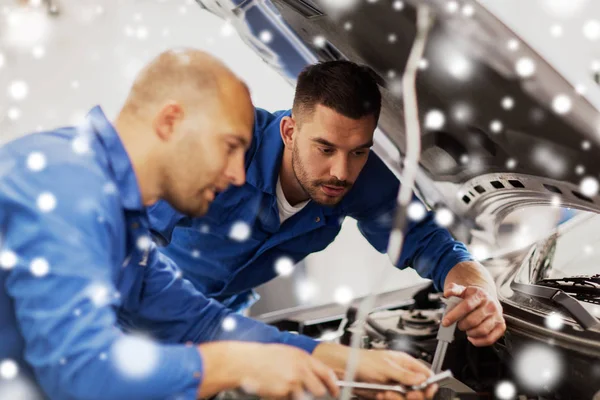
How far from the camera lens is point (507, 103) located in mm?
878

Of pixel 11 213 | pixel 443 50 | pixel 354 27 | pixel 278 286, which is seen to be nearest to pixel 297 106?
pixel 354 27

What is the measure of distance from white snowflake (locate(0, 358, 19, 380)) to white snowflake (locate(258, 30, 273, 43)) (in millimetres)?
838

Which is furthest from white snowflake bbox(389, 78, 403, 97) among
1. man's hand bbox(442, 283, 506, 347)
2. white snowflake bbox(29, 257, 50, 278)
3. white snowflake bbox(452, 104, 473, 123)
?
white snowflake bbox(29, 257, 50, 278)

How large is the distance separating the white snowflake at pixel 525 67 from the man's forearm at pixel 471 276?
0.48 m

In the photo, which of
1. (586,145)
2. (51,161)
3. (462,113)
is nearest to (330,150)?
(462,113)

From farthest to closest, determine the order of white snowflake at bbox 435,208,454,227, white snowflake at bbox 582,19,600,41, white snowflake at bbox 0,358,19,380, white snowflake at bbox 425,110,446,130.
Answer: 1. white snowflake at bbox 582,19,600,41
2. white snowflake at bbox 435,208,454,227
3. white snowflake at bbox 425,110,446,130
4. white snowflake at bbox 0,358,19,380

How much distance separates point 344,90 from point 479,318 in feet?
1.82

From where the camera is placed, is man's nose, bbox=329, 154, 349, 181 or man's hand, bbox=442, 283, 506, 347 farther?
man's nose, bbox=329, 154, 349, 181

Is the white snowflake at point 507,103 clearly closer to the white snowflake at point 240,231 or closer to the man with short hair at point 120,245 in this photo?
the man with short hair at point 120,245

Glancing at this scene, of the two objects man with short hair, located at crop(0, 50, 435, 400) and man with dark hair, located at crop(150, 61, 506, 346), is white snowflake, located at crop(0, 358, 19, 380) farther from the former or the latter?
man with dark hair, located at crop(150, 61, 506, 346)

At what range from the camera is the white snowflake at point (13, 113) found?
204 centimetres

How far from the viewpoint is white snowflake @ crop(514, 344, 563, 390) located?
870 millimetres

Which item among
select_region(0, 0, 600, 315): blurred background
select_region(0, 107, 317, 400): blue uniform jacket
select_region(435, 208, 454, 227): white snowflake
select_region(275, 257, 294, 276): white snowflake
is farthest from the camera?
select_region(0, 0, 600, 315): blurred background

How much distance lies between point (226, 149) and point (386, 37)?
427 millimetres
